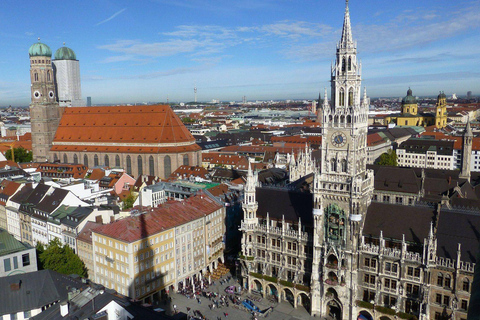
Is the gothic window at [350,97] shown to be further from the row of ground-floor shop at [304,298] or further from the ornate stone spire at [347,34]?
the row of ground-floor shop at [304,298]

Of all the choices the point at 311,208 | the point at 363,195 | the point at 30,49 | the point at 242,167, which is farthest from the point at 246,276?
the point at 30,49

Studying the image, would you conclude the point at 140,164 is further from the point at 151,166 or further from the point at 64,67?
the point at 64,67

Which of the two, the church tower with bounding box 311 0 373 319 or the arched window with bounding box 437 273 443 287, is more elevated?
the church tower with bounding box 311 0 373 319

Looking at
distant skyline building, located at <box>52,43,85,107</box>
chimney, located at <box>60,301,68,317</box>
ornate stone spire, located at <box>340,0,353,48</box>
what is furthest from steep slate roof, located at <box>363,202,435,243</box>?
distant skyline building, located at <box>52,43,85,107</box>

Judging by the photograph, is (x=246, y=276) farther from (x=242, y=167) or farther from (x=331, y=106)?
(x=242, y=167)

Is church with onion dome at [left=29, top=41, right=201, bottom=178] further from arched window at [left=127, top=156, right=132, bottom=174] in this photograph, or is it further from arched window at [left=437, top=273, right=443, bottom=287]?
arched window at [left=437, top=273, right=443, bottom=287]

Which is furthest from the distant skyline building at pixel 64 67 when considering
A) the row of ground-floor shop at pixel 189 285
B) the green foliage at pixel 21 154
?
the row of ground-floor shop at pixel 189 285
